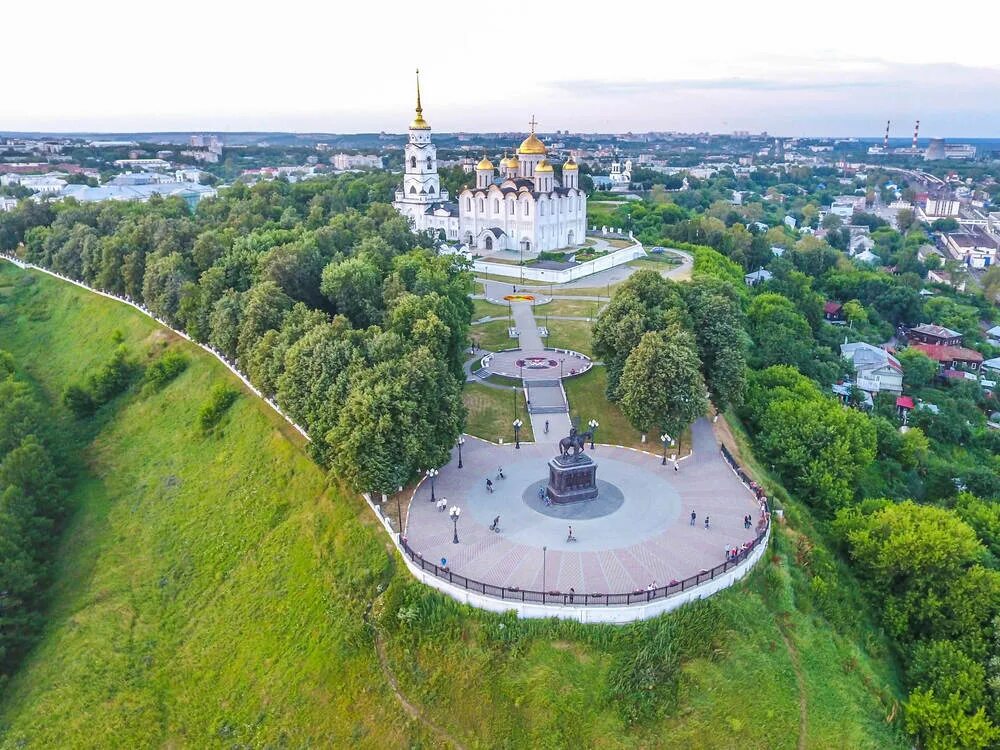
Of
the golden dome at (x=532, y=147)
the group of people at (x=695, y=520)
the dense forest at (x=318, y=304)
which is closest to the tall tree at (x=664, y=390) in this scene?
the group of people at (x=695, y=520)

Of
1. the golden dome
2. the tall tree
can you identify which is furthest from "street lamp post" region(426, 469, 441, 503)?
the golden dome

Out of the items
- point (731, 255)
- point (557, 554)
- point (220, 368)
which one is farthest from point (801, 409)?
point (731, 255)

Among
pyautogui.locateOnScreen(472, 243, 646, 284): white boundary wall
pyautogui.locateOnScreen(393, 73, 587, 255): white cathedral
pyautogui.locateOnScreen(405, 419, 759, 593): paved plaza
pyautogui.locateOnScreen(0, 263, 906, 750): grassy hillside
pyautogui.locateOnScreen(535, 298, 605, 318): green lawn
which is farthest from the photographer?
pyautogui.locateOnScreen(393, 73, 587, 255): white cathedral

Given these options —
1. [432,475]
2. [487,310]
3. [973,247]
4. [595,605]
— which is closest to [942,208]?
[973,247]

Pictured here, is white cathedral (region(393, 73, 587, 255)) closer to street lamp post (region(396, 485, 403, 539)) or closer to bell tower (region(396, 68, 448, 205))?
bell tower (region(396, 68, 448, 205))

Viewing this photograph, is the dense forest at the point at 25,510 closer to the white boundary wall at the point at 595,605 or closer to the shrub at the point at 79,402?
the shrub at the point at 79,402

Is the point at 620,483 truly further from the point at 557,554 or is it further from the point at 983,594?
the point at 983,594

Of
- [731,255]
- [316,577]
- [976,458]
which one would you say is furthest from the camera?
[731,255]

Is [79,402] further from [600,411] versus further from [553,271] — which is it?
[553,271]
